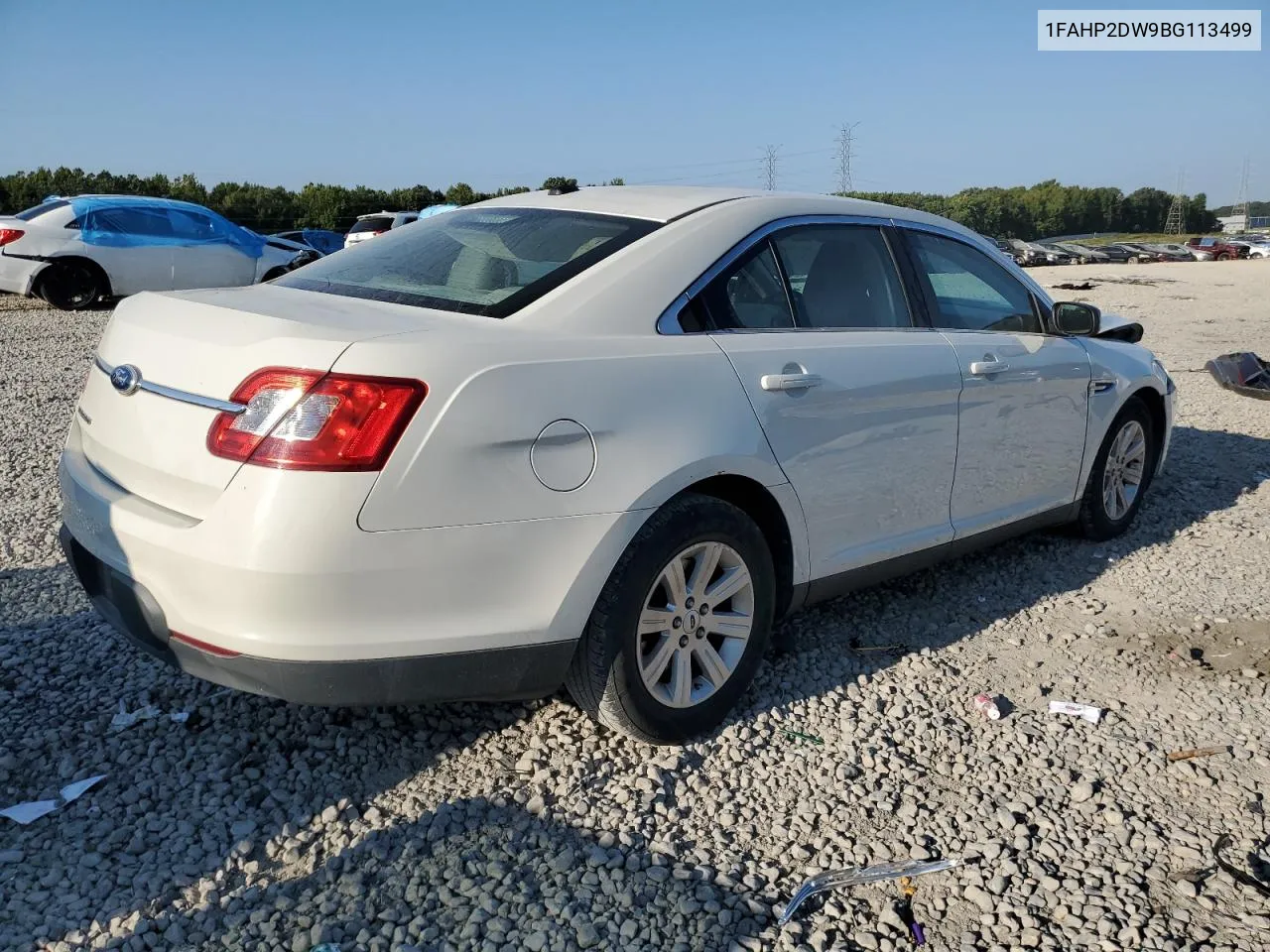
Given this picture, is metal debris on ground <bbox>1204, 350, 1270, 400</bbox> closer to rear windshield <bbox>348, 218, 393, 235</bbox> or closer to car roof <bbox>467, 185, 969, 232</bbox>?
car roof <bbox>467, 185, 969, 232</bbox>

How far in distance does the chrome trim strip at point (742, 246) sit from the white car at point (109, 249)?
11.2m

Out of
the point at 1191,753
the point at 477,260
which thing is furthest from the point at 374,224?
the point at 1191,753

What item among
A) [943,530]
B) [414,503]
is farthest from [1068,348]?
[414,503]

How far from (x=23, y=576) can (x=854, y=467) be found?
344 cm

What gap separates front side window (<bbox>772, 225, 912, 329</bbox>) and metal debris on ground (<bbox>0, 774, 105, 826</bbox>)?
2.58 meters

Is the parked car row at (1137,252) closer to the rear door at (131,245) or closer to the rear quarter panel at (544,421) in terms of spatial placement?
the rear door at (131,245)

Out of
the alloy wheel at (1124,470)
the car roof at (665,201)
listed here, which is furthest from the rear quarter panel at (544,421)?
the alloy wheel at (1124,470)

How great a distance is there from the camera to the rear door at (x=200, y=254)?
49.0 ft

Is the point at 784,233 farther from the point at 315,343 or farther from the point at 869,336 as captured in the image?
the point at 315,343

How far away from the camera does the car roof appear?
350 centimetres

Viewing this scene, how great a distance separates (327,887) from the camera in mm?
2521

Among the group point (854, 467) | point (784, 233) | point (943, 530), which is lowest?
point (943, 530)

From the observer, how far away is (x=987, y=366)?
4.11 m

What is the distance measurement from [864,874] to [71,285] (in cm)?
1467
